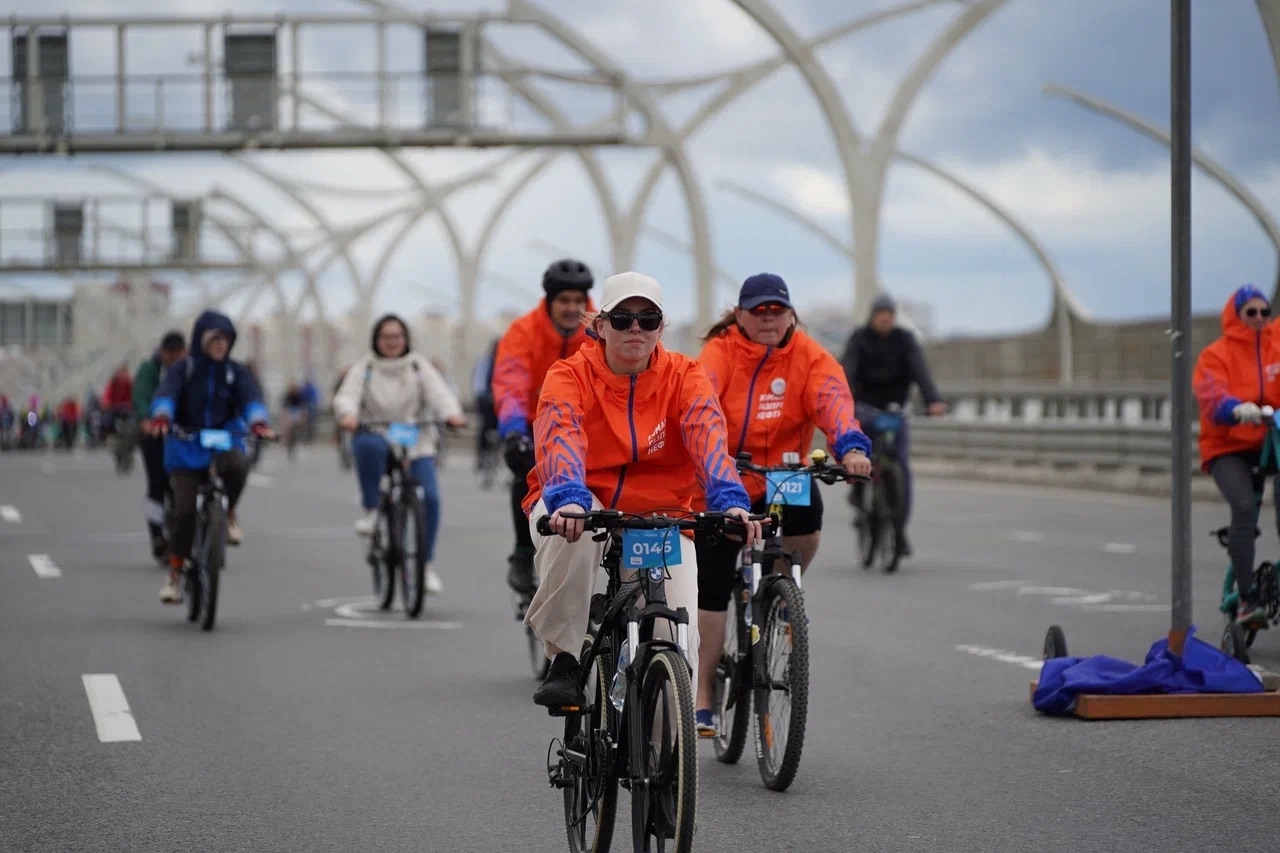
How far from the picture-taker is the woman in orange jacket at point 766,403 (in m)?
8.23

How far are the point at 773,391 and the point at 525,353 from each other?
240 centimetres

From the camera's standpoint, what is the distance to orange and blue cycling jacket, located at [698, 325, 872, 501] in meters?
8.38

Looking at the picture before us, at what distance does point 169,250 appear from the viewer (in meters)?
70.1

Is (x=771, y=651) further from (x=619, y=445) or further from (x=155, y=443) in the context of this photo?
(x=155, y=443)

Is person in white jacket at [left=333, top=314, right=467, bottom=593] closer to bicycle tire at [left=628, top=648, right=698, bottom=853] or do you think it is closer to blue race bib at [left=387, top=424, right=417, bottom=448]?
blue race bib at [left=387, top=424, right=417, bottom=448]

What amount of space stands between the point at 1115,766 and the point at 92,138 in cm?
2984

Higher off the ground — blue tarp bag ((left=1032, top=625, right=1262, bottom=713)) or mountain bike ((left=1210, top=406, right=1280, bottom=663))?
mountain bike ((left=1210, top=406, right=1280, bottom=663))

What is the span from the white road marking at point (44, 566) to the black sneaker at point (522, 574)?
22.9 feet

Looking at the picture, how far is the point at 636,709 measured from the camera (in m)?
5.82

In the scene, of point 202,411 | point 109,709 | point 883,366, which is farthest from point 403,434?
point 883,366

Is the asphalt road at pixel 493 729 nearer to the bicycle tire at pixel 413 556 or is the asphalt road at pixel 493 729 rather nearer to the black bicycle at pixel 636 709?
the bicycle tire at pixel 413 556

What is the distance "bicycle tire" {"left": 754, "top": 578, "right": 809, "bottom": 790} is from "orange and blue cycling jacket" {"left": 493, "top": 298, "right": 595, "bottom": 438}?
293 cm

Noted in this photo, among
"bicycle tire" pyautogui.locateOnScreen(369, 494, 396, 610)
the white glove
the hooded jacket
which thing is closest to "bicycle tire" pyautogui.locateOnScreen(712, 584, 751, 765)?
the white glove

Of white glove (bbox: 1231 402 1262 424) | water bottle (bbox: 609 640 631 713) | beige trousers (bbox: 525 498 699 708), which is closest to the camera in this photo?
water bottle (bbox: 609 640 631 713)
